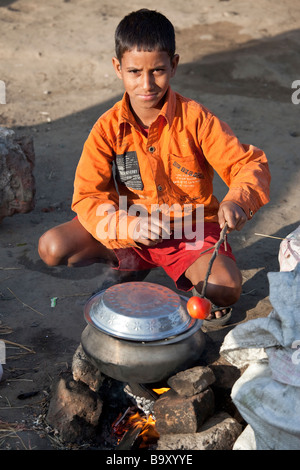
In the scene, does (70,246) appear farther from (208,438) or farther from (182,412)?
(208,438)

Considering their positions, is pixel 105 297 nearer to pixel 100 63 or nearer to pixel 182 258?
pixel 182 258

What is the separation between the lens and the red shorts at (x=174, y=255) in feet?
11.2

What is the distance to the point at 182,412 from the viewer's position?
96.1 inches

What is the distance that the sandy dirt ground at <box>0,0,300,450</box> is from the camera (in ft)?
10.8

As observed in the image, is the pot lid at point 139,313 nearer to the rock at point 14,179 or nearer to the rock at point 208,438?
the rock at point 208,438

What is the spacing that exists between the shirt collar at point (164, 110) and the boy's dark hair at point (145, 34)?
0.23 metres

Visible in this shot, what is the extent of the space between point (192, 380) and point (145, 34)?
177 centimetres

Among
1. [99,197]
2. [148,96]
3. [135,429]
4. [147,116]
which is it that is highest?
[148,96]

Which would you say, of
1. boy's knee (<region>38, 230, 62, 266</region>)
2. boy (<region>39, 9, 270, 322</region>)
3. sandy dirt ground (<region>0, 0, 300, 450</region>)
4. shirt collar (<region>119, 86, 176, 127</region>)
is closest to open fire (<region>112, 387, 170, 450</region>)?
sandy dirt ground (<region>0, 0, 300, 450</region>)

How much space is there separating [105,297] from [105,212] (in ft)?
2.29

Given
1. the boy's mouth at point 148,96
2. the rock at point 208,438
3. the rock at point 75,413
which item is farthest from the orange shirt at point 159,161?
the rock at point 208,438

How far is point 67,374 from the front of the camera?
110 inches

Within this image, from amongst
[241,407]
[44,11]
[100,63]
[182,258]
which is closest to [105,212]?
[182,258]

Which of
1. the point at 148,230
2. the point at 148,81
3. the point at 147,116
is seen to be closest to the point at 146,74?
the point at 148,81
